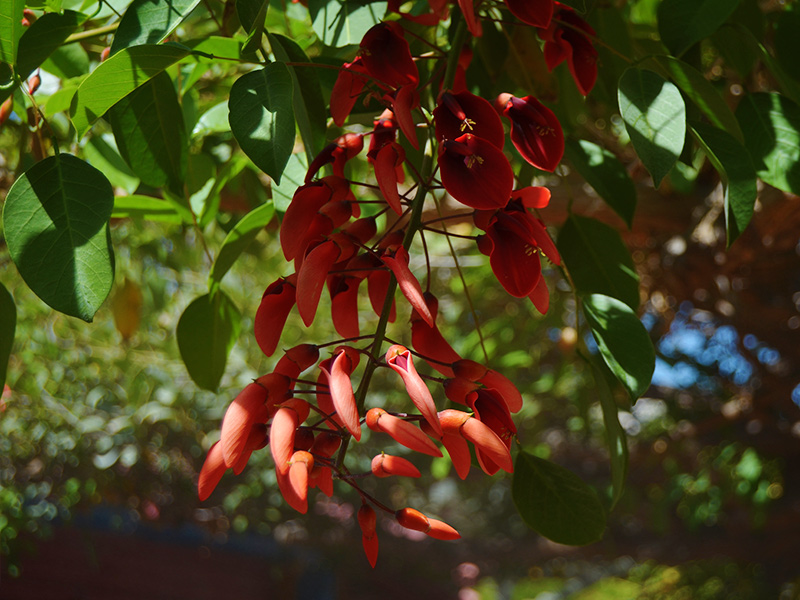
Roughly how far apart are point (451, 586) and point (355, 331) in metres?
4.05

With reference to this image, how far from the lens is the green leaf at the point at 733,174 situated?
0.36 meters

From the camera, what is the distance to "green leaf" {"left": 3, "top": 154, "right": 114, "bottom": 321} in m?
0.29

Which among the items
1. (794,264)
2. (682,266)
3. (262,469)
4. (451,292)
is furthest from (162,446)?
(794,264)

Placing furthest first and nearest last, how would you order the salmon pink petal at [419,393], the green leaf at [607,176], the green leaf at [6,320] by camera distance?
1. the green leaf at [607,176]
2. the green leaf at [6,320]
3. the salmon pink petal at [419,393]

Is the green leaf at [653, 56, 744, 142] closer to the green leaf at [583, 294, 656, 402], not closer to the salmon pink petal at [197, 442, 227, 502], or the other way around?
the green leaf at [583, 294, 656, 402]

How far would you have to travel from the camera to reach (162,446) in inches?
90.7

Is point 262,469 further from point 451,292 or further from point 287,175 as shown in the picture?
point 287,175

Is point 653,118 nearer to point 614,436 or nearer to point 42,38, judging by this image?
point 614,436

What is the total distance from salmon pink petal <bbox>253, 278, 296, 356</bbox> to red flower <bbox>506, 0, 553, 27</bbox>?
171 millimetres

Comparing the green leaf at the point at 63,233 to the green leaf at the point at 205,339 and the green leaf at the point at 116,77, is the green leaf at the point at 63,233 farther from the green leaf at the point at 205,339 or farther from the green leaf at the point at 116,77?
the green leaf at the point at 205,339

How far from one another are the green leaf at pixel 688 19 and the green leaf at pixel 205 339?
314 mm

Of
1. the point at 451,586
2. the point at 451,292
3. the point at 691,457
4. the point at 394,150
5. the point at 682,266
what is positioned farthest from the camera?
the point at 451,586

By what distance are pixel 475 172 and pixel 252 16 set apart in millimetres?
119

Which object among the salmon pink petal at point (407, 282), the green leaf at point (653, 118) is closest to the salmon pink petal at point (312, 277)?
the salmon pink petal at point (407, 282)
